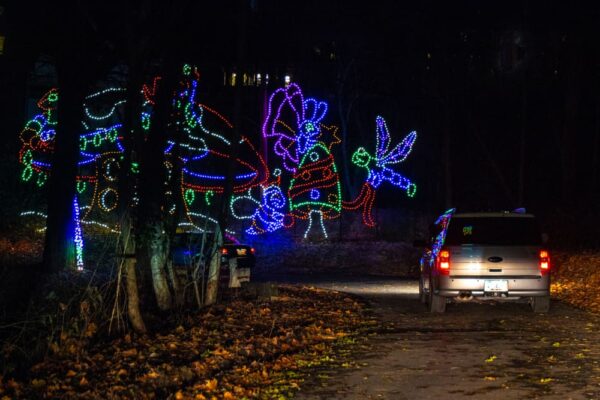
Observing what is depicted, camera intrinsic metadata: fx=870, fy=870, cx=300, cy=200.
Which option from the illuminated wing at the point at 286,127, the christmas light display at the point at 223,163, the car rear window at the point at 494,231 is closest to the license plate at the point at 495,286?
the car rear window at the point at 494,231

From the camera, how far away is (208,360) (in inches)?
423

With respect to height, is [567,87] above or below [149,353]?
above

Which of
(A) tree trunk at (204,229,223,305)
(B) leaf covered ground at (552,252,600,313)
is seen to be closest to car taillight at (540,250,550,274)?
(B) leaf covered ground at (552,252,600,313)

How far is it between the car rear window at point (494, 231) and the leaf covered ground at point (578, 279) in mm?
2284

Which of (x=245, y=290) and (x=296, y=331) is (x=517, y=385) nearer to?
(x=296, y=331)

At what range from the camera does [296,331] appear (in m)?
13.4

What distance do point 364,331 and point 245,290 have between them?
553cm

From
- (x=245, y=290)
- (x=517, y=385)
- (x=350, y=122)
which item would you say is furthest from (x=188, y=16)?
(x=350, y=122)

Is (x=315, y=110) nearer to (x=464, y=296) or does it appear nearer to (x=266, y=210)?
(x=266, y=210)

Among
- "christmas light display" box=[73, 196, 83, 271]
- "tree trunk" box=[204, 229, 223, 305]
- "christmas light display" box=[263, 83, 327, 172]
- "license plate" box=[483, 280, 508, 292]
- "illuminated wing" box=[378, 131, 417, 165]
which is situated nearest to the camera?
"license plate" box=[483, 280, 508, 292]

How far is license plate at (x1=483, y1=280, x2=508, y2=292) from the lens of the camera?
15.2 meters

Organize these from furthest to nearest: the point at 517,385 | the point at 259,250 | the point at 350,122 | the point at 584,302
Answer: the point at 350,122
the point at 259,250
the point at 584,302
the point at 517,385

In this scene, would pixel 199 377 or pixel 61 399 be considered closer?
pixel 61 399

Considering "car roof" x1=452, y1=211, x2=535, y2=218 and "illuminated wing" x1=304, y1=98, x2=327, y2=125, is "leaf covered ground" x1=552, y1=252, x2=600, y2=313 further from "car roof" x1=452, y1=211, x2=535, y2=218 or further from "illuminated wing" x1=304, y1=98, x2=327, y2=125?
"illuminated wing" x1=304, y1=98, x2=327, y2=125
